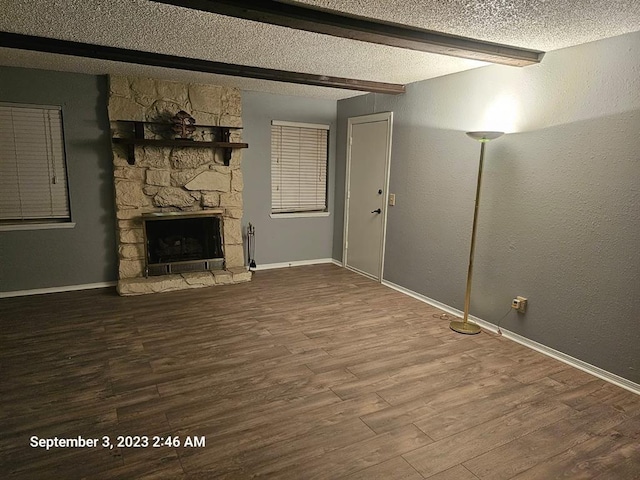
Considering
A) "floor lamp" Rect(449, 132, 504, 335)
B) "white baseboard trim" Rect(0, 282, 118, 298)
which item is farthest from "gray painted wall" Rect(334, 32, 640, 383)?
"white baseboard trim" Rect(0, 282, 118, 298)

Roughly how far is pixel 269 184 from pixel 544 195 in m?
3.37

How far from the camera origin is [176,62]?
3605 millimetres

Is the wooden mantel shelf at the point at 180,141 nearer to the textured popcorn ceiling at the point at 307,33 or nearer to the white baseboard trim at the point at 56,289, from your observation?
the textured popcorn ceiling at the point at 307,33

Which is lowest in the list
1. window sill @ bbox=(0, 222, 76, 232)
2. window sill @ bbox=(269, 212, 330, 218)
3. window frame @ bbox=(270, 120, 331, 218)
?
window sill @ bbox=(0, 222, 76, 232)

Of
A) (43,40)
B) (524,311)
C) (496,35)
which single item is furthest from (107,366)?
(496,35)

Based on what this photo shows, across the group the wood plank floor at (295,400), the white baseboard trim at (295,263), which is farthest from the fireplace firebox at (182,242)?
the wood plank floor at (295,400)

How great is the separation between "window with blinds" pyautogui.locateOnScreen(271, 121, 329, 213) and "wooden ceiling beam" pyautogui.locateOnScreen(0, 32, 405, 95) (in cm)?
132

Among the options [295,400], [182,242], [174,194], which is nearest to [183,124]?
[174,194]

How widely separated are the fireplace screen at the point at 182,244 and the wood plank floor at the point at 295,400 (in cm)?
84

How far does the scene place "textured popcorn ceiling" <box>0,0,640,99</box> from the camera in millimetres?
2332

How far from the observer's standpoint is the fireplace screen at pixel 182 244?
4.68 meters

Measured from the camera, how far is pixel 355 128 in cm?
545

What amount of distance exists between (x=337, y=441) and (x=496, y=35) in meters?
2.77

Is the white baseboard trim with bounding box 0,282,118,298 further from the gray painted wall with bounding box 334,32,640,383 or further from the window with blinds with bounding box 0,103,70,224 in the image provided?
the gray painted wall with bounding box 334,32,640,383
